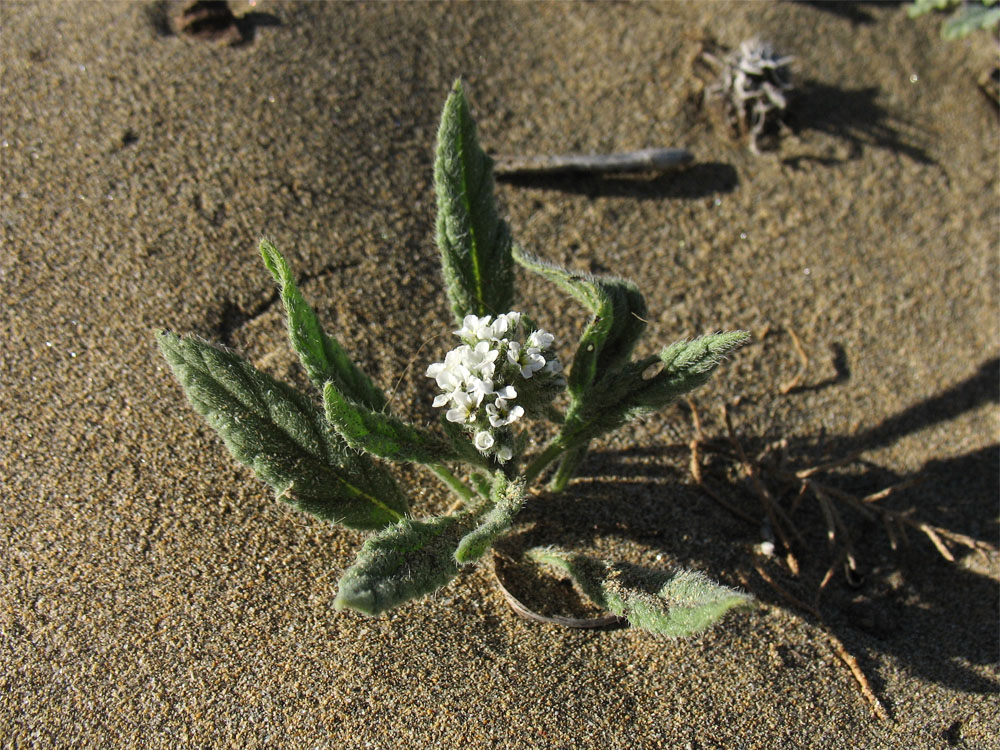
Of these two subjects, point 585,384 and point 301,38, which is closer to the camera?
point 585,384

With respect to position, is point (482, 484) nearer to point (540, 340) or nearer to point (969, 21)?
point (540, 340)

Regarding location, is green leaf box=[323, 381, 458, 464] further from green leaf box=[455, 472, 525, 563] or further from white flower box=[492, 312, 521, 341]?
white flower box=[492, 312, 521, 341]

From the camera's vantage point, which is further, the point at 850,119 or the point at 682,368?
the point at 850,119

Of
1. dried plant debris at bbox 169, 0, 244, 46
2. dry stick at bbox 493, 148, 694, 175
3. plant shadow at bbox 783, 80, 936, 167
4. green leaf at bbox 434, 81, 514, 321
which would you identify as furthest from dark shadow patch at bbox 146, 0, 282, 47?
plant shadow at bbox 783, 80, 936, 167

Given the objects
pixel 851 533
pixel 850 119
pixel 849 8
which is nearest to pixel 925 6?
pixel 849 8

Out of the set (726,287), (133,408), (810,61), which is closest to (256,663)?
(133,408)

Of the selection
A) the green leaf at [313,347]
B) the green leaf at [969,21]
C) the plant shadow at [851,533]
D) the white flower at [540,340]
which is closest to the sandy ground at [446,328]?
the plant shadow at [851,533]

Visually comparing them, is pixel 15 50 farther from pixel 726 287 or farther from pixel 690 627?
pixel 690 627
